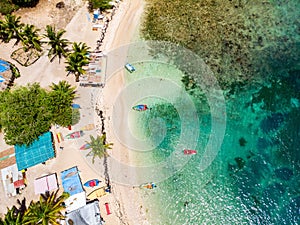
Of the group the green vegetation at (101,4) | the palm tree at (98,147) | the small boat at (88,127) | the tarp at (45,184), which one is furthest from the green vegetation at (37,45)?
the tarp at (45,184)

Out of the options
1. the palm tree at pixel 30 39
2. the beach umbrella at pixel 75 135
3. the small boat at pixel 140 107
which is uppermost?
the palm tree at pixel 30 39

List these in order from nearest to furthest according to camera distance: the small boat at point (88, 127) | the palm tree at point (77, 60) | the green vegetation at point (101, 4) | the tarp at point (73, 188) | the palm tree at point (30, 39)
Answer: the tarp at point (73, 188)
the small boat at point (88, 127)
the palm tree at point (77, 60)
the palm tree at point (30, 39)
the green vegetation at point (101, 4)

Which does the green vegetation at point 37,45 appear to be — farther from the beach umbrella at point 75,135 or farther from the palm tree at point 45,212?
the palm tree at point 45,212

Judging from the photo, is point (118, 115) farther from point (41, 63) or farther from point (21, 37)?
point (21, 37)

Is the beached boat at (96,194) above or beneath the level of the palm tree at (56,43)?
beneath

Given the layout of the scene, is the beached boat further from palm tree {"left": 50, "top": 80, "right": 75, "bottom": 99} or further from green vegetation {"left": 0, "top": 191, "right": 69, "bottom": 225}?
palm tree {"left": 50, "top": 80, "right": 75, "bottom": 99}

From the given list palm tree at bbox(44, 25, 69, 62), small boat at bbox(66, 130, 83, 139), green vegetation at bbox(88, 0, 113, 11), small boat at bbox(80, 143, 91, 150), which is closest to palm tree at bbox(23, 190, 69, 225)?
small boat at bbox(80, 143, 91, 150)

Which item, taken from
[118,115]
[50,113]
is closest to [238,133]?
[118,115]

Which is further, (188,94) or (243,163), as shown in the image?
(188,94)
